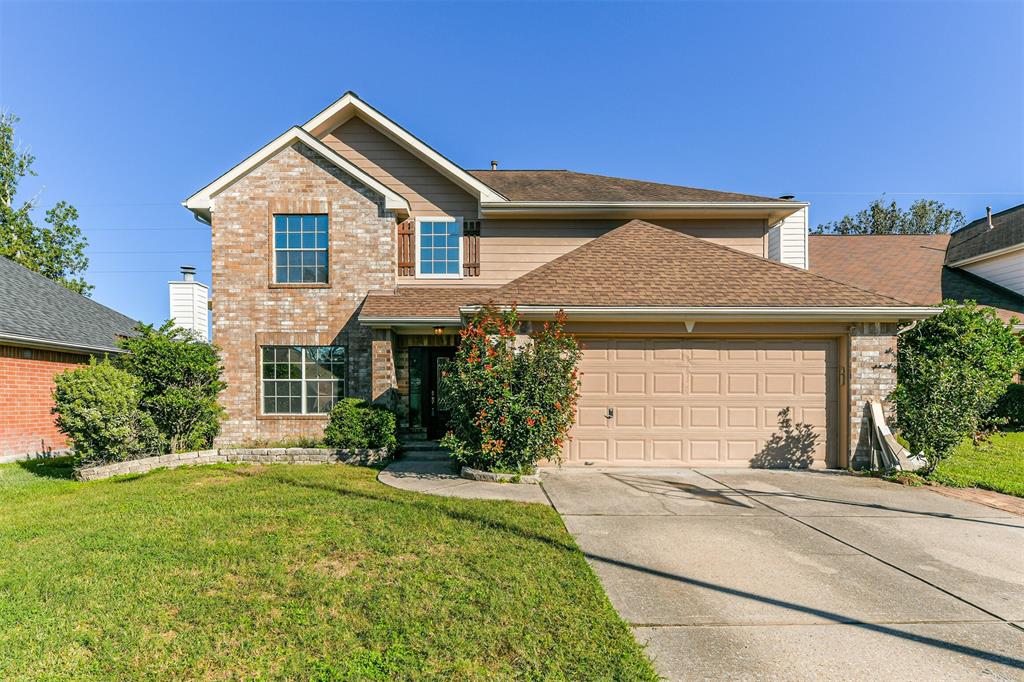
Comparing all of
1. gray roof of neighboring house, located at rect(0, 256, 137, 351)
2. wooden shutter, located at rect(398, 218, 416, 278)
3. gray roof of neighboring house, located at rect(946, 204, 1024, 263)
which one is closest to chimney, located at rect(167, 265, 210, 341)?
gray roof of neighboring house, located at rect(0, 256, 137, 351)

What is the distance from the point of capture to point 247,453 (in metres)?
11.0

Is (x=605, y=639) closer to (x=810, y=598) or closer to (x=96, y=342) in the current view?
(x=810, y=598)

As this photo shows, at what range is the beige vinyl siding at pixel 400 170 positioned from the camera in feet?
44.2

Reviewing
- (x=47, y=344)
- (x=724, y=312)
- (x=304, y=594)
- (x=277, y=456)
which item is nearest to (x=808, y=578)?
(x=304, y=594)

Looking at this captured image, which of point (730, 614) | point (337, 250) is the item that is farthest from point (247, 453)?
point (730, 614)

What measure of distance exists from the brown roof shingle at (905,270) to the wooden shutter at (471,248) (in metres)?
10.4

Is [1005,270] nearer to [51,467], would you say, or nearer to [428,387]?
[428,387]

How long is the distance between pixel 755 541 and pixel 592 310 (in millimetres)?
4656

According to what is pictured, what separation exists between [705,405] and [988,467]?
5.38 metres

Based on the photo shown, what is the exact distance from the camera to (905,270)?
17.2m

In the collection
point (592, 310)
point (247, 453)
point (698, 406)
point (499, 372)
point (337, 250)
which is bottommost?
point (247, 453)

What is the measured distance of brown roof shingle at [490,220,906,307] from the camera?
9.49m

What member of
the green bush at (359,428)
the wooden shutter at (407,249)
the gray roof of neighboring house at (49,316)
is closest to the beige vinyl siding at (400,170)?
the wooden shutter at (407,249)

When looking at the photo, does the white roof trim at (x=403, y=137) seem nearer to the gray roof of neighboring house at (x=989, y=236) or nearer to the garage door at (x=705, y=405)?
the garage door at (x=705, y=405)
